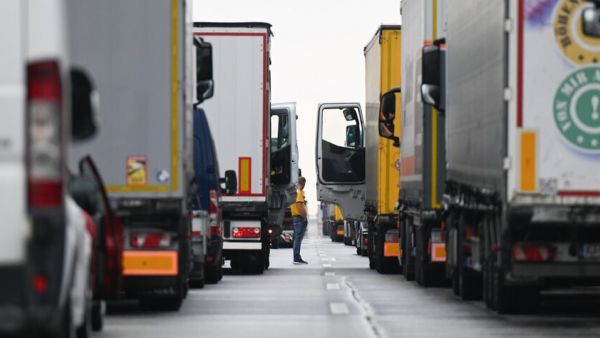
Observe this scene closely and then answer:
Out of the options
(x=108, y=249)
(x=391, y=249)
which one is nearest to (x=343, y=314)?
(x=108, y=249)

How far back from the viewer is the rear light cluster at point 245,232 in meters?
30.1

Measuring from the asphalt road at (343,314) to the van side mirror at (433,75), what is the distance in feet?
8.27

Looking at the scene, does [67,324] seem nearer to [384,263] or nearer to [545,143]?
[545,143]

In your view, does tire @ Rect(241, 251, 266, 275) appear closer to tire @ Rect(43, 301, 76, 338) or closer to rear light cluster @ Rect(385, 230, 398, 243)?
rear light cluster @ Rect(385, 230, 398, 243)

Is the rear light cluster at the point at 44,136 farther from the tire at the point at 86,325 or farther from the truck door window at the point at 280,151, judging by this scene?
the truck door window at the point at 280,151

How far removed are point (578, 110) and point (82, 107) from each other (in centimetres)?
832

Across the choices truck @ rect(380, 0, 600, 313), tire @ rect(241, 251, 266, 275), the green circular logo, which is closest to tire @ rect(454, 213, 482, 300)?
truck @ rect(380, 0, 600, 313)

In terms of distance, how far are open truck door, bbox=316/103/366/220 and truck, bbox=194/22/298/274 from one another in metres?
10.7

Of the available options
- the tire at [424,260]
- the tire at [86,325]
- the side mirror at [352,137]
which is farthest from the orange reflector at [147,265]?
the side mirror at [352,137]

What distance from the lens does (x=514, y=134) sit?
662 inches

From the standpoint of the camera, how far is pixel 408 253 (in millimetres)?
27469

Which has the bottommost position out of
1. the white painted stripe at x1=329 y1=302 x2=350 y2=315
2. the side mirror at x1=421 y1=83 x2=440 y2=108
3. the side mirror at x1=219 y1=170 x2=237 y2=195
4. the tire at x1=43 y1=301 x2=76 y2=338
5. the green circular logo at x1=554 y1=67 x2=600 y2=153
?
the white painted stripe at x1=329 y1=302 x2=350 y2=315

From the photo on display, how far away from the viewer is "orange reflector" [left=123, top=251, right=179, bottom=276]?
18.1 metres

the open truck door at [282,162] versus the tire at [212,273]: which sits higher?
the open truck door at [282,162]
